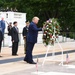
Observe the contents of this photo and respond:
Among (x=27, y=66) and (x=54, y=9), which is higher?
(x=54, y=9)

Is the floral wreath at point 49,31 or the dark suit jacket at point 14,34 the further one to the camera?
the dark suit jacket at point 14,34

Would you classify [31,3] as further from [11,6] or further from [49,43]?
[49,43]

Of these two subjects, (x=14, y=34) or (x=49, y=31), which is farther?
(x=14, y=34)

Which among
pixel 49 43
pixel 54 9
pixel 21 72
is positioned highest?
pixel 54 9

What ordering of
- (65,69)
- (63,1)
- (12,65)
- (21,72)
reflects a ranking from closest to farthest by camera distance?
(21,72) < (65,69) < (12,65) < (63,1)

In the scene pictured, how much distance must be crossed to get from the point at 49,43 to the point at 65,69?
1.90m

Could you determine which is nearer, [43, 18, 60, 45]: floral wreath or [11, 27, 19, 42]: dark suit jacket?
[43, 18, 60, 45]: floral wreath

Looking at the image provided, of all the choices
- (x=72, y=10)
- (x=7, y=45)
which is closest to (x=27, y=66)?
(x=7, y=45)

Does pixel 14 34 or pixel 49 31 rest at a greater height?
pixel 49 31

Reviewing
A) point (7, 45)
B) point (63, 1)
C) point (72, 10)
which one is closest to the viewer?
point (7, 45)

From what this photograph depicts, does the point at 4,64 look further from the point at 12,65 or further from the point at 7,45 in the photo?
the point at 7,45

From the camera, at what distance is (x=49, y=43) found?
1487cm

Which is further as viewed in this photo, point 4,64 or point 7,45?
point 7,45

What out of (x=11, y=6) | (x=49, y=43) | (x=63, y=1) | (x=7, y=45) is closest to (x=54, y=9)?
(x=63, y=1)
